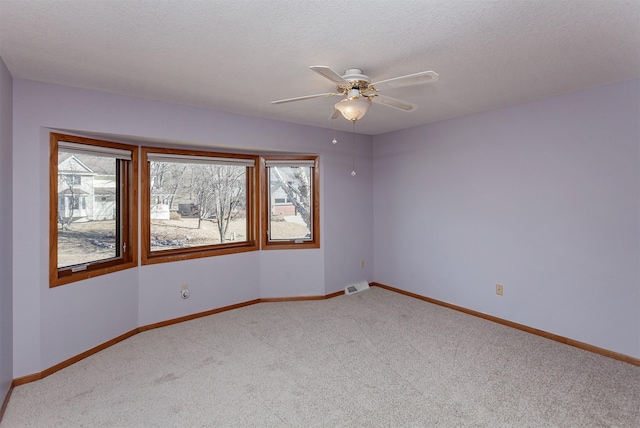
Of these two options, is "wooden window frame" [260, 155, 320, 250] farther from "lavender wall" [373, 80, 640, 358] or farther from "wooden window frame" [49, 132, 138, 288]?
"wooden window frame" [49, 132, 138, 288]

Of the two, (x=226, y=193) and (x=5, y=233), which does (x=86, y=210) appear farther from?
(x=226, y=193)

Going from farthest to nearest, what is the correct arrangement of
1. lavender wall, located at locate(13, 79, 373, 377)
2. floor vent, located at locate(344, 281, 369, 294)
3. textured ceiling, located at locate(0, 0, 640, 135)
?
1. floor vent, located at locate(344, 281, 369, 294)
2. lavender wall, located at locate(13, 79, 373, 377)
3. textured ceiling, located at locate(0, 0, 640, 135)

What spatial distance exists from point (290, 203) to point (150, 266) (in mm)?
1871

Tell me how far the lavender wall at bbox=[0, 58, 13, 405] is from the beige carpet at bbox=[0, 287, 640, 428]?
0.27 m

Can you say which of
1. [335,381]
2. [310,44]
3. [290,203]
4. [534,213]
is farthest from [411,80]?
[290,203]

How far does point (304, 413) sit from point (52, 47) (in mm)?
2798

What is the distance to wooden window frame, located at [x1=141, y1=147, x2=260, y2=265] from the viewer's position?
3619mm

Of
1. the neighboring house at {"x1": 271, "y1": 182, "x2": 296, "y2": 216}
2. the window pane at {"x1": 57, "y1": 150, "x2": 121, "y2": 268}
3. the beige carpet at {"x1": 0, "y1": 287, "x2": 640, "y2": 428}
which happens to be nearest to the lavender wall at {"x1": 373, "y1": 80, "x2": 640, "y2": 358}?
the beige carpet at {"x1": 0, "y1": 287, "x2": 640, "y2": 428}

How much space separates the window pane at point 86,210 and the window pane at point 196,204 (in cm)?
41

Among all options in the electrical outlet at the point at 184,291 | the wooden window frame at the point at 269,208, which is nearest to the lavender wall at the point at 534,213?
the wooden window frame at the point at 269,208

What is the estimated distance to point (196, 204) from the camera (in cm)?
414

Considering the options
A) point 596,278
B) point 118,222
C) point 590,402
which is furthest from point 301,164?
point 590,402

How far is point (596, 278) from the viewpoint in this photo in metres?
3.04

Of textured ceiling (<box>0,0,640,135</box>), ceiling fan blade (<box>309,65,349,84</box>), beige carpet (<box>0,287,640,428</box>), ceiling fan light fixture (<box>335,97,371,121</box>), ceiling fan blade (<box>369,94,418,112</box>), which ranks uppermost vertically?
textured ceiling (<box>0,0,640,135</box>)
